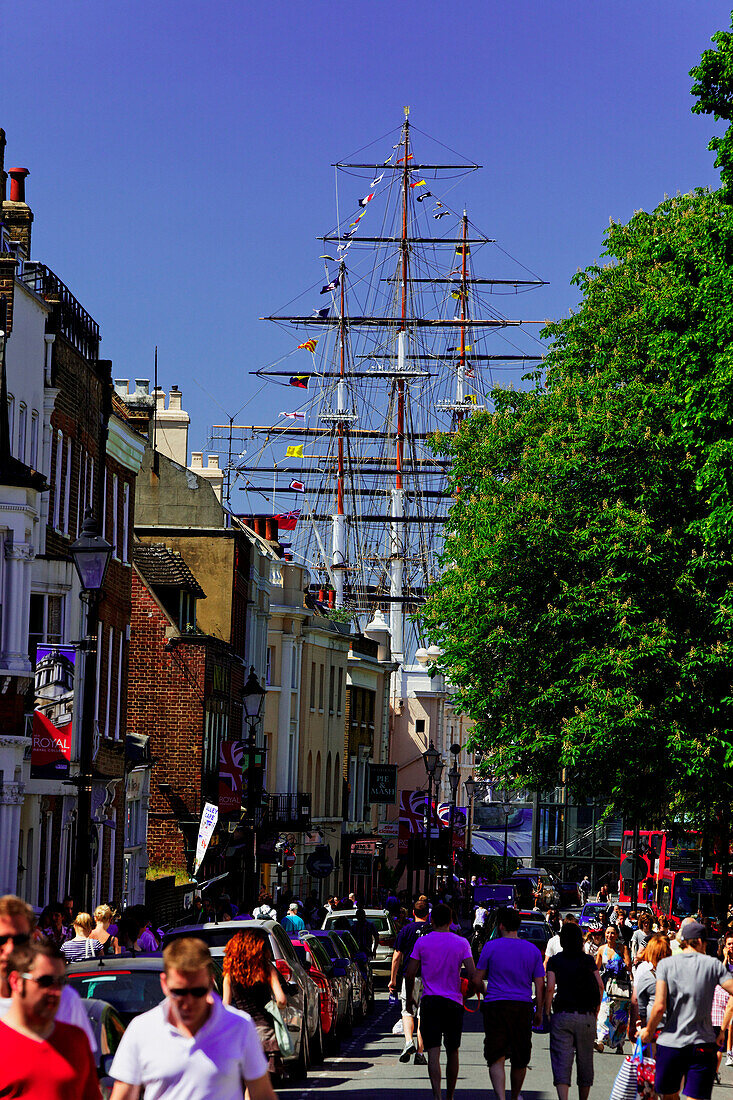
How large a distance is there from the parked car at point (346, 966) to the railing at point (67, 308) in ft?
37.9

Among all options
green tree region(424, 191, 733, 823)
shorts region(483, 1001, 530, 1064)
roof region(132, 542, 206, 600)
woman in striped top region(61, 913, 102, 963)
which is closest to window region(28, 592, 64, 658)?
green tree region(424, 191, 733, 823)

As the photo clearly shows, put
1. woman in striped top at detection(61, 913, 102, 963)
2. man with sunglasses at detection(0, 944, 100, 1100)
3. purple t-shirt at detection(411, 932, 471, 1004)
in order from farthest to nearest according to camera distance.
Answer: woman in striped top at detection(61, 913, 102, 963) → purple t-shirt at detection(411, 932, 471, 1004) → man with sunglasses at detection(0, 944, 100, 1100)

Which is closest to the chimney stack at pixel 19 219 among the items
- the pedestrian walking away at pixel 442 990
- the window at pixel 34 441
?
the window at pixel 34 441

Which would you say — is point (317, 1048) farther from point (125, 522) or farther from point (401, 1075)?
point (125, 522)

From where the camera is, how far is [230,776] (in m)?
43.0

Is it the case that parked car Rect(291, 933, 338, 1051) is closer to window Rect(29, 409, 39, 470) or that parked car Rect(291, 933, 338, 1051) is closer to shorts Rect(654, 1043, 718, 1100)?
shorts Rect(654, 1043, 718, 1100)

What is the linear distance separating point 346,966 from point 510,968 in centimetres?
1068

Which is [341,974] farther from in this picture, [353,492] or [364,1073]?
[353,492]

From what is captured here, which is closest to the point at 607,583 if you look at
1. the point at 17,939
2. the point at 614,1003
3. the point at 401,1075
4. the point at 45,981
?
the point at 614,1003

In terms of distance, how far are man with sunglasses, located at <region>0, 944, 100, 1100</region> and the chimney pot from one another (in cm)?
2872

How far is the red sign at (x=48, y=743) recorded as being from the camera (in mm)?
27609

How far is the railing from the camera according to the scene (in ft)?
104

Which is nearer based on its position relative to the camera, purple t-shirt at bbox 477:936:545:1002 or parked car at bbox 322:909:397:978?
purple t-shirt at bbox 477:936:545:1002

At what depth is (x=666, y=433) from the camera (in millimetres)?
35125
